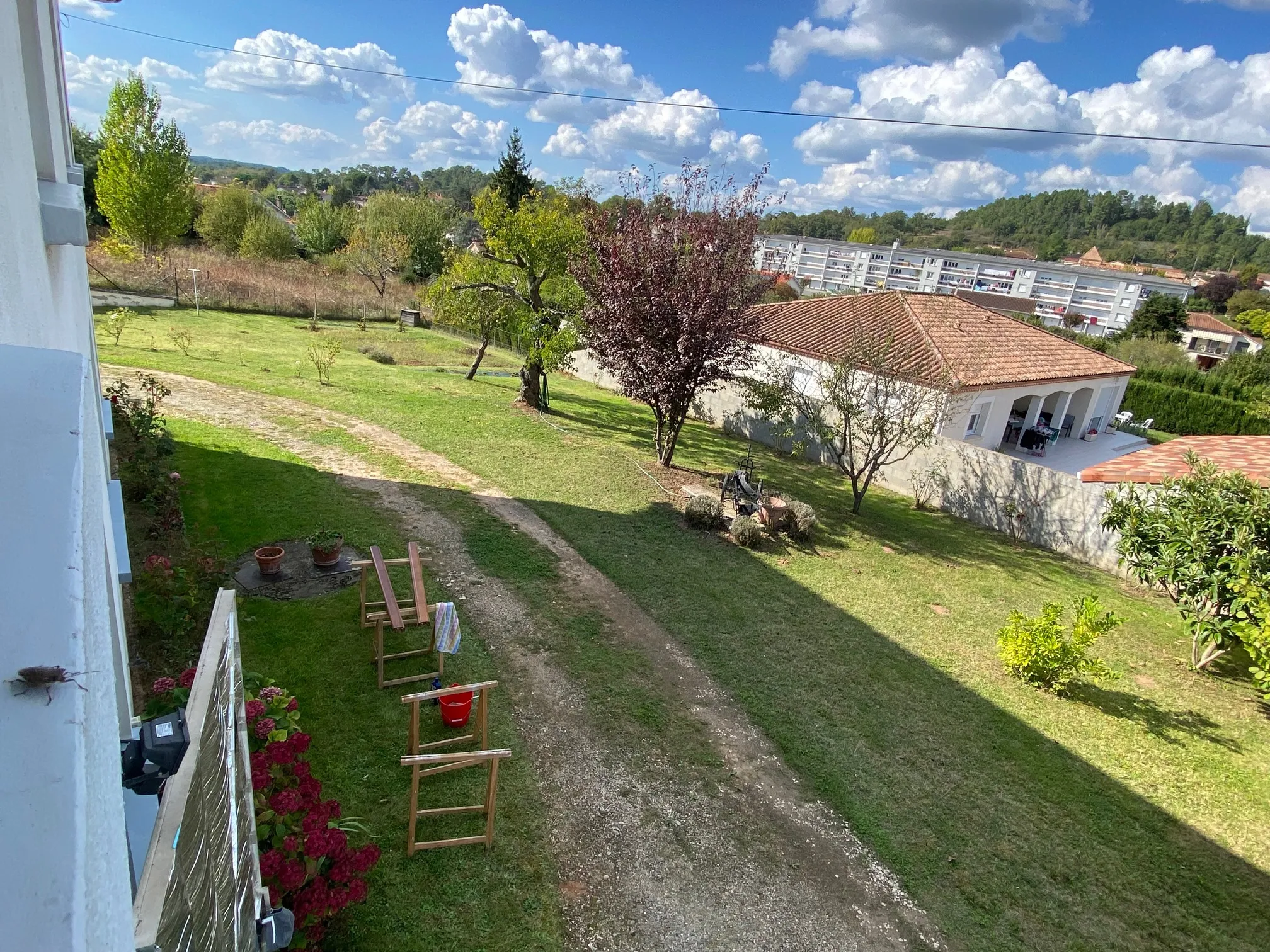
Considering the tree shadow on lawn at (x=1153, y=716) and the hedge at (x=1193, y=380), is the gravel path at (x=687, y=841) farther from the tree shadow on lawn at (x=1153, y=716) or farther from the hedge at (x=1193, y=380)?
the hedge at (x=1193, y=380)

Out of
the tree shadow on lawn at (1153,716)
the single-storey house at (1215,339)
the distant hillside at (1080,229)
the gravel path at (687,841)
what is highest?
the distant hillside at (1080,229)

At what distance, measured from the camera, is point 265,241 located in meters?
34.0

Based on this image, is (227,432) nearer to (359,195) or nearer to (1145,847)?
(1145,847)

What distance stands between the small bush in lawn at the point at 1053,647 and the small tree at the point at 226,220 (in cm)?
3980

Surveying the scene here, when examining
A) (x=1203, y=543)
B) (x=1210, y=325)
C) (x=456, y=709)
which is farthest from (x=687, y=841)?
(x=1210, y=325)

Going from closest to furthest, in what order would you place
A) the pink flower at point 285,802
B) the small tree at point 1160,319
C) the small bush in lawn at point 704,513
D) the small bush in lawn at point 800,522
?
the pink flower at point 285,802 → the small bush in lawn at point 704,513 → the small bush in lawn at point 800,522 → the small tree at point 1160,319

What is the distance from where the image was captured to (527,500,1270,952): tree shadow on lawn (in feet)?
16.8

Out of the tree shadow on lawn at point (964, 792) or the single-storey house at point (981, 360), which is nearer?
the tree shadow on lawn at point (964, 792)

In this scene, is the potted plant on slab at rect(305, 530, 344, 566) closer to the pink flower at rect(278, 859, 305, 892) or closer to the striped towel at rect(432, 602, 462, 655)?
the striped towel at rect(432, 602, 462, 655)

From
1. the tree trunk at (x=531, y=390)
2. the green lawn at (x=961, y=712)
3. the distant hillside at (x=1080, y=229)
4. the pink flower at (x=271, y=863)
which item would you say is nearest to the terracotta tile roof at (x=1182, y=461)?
the green lawn at (x=961, y=712)

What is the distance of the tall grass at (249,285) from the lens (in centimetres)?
2395

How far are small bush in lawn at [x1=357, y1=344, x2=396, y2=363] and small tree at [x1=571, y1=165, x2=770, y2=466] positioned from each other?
1106 centimetres

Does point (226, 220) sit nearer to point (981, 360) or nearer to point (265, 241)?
point (265, 241)

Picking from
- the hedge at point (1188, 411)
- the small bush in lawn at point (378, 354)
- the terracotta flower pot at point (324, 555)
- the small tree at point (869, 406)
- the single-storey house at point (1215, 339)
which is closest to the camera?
the terracotta flower pot at point (324, 555)
